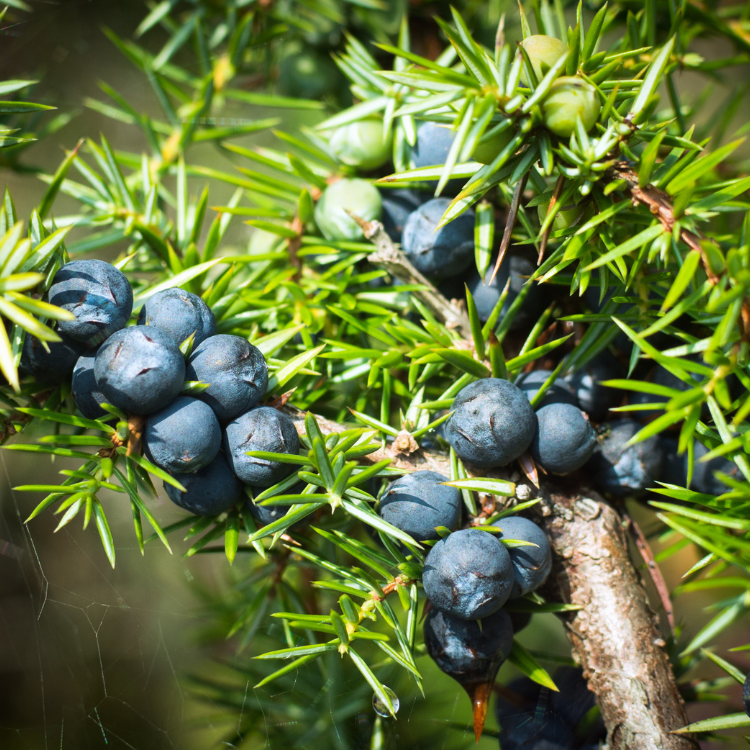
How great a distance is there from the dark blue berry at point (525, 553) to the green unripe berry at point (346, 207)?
34 cm

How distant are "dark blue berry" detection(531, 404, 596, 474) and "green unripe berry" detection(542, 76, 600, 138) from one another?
0.72 feet

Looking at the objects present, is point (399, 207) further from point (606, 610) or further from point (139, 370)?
point (606, 610)

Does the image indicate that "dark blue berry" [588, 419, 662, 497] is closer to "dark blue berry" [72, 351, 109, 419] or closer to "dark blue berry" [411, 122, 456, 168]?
"dark blue berry" [411, 122, 456, 168]

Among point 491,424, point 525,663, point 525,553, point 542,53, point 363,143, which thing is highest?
point 542,53

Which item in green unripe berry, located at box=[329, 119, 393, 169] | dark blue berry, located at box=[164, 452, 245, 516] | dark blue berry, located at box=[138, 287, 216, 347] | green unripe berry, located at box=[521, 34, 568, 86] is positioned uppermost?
green unripe berry, located at box=[521, 34, 568, 86]

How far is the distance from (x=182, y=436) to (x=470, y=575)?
0.78 ft

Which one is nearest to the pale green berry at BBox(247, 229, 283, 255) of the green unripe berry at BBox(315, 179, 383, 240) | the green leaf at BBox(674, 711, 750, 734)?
the green unripe berry at BBox(315, 179, 383, 240)

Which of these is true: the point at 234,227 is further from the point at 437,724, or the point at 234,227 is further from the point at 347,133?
the point at 437,724

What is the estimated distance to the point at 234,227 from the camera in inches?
48.1

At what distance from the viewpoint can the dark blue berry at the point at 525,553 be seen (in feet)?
1.47

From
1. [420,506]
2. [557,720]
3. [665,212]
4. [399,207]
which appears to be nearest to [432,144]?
[399,207]

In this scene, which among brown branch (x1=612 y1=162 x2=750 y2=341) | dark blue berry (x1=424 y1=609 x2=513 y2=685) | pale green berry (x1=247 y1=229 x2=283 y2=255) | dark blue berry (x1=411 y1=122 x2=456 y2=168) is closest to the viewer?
brown branch (x1=612 y1=162 x2=750 y2=341)

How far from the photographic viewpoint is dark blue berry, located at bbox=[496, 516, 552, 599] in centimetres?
45

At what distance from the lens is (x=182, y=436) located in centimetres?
39
